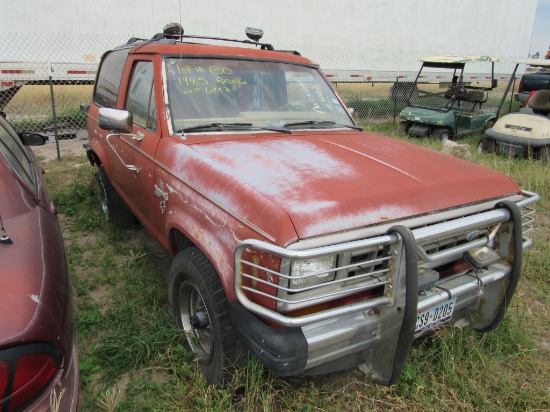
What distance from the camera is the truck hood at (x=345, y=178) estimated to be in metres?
2.00

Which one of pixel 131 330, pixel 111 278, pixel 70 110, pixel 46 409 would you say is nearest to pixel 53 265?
pixel 46 409

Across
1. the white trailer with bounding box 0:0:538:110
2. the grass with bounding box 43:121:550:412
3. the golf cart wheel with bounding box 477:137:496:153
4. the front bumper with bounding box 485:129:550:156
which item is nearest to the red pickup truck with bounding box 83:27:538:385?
the grass with bounding box 43:121:550:412

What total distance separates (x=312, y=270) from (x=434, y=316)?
85 cm

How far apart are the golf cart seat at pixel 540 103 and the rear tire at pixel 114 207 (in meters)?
8.76

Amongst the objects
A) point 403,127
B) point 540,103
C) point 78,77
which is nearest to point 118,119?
point 78,77

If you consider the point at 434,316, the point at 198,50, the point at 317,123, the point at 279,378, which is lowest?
the point at 279,378

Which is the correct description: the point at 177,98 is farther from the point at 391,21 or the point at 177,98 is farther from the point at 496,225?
the point at 391,21

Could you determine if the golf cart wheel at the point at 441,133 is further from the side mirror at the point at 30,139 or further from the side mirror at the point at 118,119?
the side mirror at the point at 30,139

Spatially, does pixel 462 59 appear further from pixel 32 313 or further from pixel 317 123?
pixel 32 313

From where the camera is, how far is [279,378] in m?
2.50

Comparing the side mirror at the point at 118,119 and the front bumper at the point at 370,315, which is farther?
the side mirror at the point at 118,119

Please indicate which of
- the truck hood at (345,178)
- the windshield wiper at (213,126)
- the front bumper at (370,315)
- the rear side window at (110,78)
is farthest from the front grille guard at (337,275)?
the rear side window at (110,78)

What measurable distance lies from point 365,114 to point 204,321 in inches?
473

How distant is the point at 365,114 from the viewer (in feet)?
44.2
